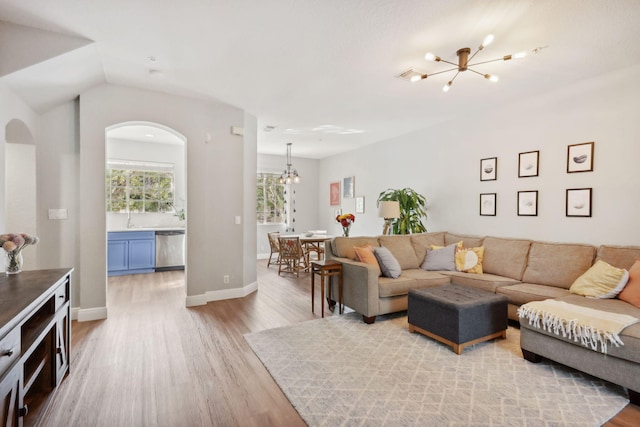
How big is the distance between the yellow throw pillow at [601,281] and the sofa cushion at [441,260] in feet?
4.25

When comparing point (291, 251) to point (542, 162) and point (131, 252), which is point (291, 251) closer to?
point (131, 252)

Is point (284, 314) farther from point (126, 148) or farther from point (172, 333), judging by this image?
point (126, 148)

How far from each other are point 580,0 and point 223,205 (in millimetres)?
4076

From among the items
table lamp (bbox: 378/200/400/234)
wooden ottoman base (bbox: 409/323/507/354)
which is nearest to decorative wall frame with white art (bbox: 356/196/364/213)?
table lamp (bbox: 378/200/400/234)

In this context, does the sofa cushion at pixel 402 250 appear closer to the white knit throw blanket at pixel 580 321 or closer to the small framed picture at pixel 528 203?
the small framed picture at pixel 528 203

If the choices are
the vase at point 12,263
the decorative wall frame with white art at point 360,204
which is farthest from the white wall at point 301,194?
the vase at point 12,263

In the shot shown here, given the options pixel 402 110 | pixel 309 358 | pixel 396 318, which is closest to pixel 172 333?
pixel 309 358

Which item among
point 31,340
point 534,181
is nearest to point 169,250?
point 31,340

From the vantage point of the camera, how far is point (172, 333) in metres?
3.17

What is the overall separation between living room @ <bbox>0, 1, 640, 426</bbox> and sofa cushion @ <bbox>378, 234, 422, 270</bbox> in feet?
3.46

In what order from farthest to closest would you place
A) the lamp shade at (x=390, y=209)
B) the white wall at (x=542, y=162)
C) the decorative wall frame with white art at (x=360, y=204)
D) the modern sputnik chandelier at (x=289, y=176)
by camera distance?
the decorative wall frame with white art at (x=360, y=204) < the modern sputnik chandelier at (x=289, y=176) < the lamp shade at (x=390, y=209) < the white wall at (x=542, y=162)

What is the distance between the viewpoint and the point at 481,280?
3566mm

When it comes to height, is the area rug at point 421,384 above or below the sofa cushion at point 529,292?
below

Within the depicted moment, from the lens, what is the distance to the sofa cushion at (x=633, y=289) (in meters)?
2.61
